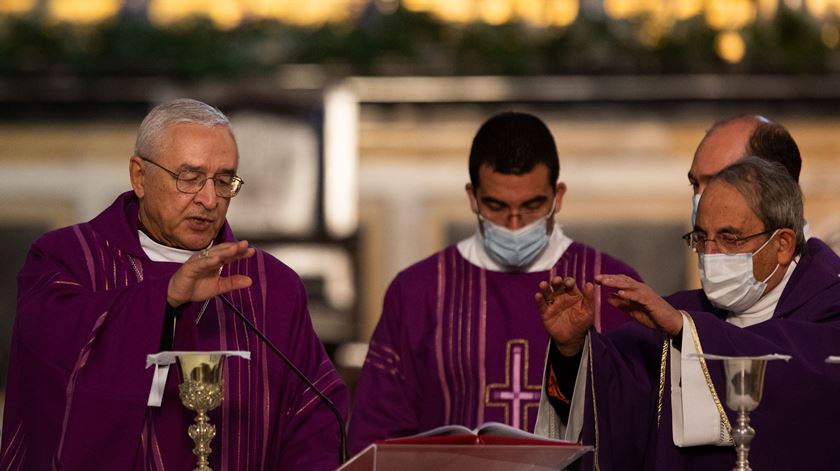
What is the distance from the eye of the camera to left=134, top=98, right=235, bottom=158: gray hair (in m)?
5.25

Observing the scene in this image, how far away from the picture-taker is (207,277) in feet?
15.4

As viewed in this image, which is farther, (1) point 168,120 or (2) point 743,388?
(1) point 168,120

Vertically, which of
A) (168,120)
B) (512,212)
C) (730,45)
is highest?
(730,45)

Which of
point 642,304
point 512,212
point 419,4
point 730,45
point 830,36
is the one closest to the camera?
point 642,304

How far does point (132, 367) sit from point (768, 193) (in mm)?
2042

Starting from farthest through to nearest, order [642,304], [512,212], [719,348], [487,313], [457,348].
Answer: [487,313], [457,348], [512,212], [719,348], [642,304]

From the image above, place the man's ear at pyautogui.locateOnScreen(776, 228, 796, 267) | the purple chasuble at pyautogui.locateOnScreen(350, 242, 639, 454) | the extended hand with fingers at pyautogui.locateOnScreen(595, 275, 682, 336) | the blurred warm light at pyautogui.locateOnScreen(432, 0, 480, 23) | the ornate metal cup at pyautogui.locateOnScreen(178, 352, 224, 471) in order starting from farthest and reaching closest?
1. the blurred warm light at pyautogui.locateOnScreen(432, 0, 480, 23)
2. the purple chasuble at pyautogui.locateOnScreen(350, 242, 639, 454)
3. the man's ear at pyautogui.locateOnScreen(776, 228, 796, 267)
4. the extended hand with fingers at pyautogui.locateOnScreen(595, 275, 682, 336)
5. the ornate metal cup at pyautogui.locateOnScreen(178, 352, 224, 471)

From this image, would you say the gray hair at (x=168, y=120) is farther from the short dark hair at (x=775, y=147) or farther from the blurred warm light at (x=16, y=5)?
the blurred warm light at (x=16, y=5)

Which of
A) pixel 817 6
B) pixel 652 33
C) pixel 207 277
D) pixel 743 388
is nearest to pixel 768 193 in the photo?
pixel 743 388

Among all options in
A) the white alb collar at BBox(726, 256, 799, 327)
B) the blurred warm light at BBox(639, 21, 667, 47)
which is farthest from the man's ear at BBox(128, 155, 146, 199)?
the blurred warm light at BBox(639, 21, 667, 47)

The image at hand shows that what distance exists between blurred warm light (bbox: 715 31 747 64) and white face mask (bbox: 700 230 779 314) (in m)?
5.34

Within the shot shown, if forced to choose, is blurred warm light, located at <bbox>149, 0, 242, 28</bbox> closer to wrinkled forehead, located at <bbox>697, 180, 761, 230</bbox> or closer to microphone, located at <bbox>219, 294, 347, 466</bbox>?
microphone, located at <bbox>219, 294, 347, 466</bbox>

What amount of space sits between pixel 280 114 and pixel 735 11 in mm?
2911

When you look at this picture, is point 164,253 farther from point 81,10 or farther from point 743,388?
point 81,10
